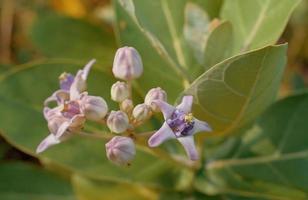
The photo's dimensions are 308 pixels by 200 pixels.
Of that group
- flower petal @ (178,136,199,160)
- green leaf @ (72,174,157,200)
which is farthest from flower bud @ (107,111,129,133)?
green leaf @ (72,174,157,200)

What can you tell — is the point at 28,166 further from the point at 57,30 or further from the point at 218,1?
the point at 218,1

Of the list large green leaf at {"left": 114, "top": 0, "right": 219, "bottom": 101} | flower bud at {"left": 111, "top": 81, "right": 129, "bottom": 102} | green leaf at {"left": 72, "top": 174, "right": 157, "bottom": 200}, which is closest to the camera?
flower bud at {"left": 111, "top": 81, "right": 129, "bottom": 102}

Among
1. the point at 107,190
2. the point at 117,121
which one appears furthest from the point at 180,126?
the point at 107,190

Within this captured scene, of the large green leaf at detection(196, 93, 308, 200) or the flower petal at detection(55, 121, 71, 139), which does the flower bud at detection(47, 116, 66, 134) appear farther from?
the large green leaf at detection(196, 93, 308, 200)

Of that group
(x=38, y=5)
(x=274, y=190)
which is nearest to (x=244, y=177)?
(x=274, y=190)

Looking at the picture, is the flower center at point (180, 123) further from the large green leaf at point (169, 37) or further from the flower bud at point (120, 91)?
the large green leaf at point (169, 37)

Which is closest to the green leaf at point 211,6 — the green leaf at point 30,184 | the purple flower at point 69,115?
the purple flower at point 69,115
